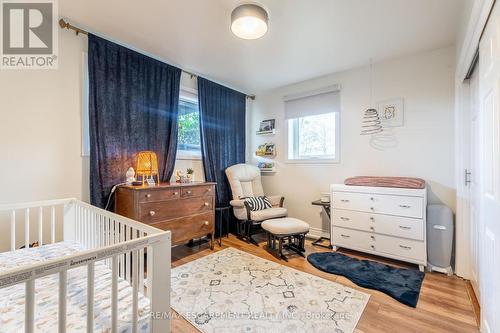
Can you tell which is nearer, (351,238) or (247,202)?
(351,238)

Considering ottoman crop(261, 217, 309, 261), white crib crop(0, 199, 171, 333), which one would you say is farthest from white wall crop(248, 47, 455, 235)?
white crib crop(0, 199, 171, 333)

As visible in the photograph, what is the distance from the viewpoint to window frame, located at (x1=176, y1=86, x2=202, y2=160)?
10.3 feet

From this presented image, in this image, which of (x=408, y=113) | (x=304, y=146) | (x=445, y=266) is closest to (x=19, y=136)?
(x=304, y=146)

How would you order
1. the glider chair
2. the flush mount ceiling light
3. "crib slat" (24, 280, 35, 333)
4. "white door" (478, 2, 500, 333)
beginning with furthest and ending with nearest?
1. the glider chair
2. the flush mount ceiling light
3. "white door" (478, 2, 500, 333)
4. "crib slat" (24, 280, 35, 333)

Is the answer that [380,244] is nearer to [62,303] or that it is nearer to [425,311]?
[425,311]

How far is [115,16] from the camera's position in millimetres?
2039

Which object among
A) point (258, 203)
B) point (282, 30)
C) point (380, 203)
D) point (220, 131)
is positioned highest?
point (282, 30)

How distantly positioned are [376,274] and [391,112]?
1910 mm

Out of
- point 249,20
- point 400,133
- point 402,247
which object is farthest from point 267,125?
point 402,247

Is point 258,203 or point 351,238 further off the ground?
point 258,203

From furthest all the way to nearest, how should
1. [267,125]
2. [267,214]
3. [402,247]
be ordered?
1. [267,125]
2. [267,214]
3. [402,247]

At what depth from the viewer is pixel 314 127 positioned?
3.63 meters

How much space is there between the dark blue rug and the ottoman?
232 millimetres

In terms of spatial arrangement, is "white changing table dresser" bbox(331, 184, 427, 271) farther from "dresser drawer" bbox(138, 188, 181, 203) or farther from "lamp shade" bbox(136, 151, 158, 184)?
"lamp shade" bbox(136, 151, 158, 184)
